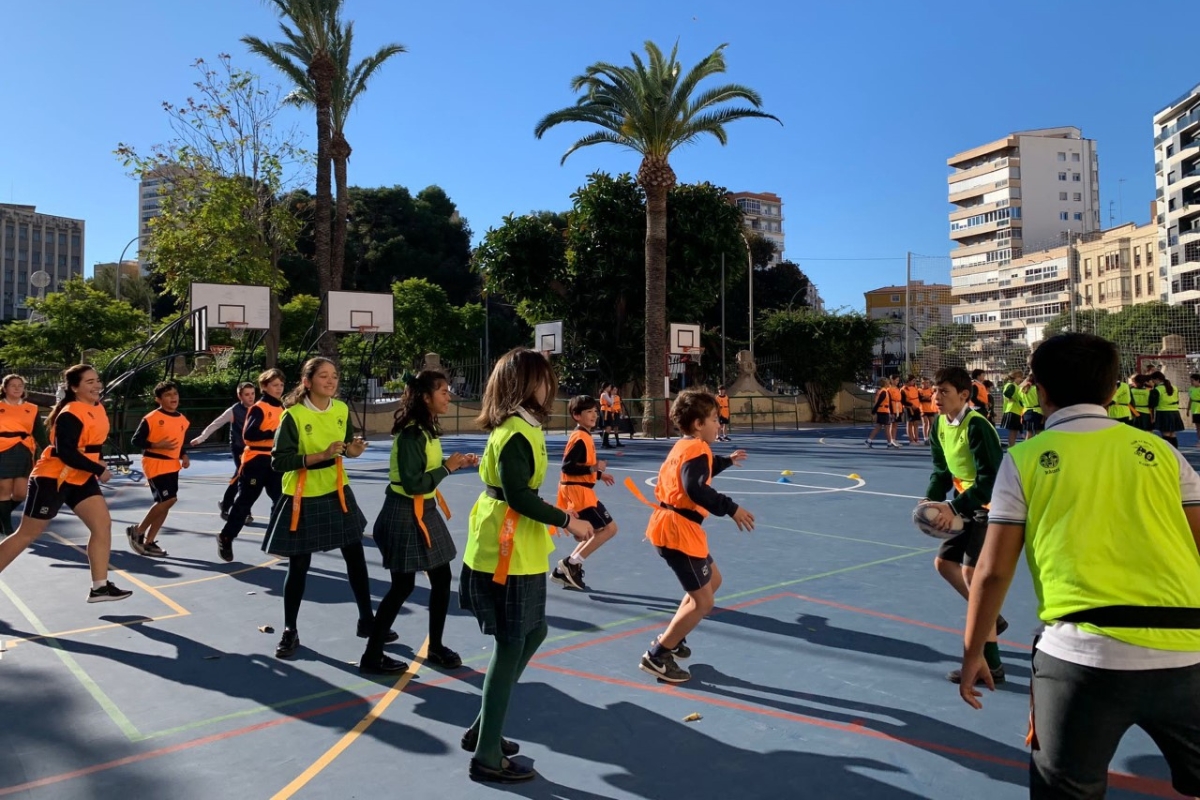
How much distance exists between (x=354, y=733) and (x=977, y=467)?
139 inches

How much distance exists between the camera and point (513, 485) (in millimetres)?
3514

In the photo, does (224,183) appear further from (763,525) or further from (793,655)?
(793,655)

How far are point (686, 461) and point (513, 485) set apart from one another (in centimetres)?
157

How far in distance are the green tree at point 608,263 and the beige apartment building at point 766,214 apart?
8561 cm

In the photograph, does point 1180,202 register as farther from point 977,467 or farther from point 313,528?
point 313,528

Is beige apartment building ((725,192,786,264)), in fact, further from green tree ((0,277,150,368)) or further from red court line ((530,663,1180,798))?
red court line ((530,663,1180,798))

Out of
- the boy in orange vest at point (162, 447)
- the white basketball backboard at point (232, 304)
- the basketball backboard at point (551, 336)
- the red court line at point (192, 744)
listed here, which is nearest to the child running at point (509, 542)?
the red court line at point (192, 744)

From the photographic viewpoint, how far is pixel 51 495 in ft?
20.3

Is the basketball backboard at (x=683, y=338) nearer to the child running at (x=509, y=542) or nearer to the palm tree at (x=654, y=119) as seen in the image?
the palm tree at (x=654, y=119)

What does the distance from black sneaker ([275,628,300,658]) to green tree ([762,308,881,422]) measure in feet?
104

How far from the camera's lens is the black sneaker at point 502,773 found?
349cm

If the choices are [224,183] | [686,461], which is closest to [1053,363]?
[686,461]

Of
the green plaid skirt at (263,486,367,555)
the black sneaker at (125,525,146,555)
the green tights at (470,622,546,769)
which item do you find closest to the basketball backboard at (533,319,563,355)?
the black sneaker at (125,525,146,555)

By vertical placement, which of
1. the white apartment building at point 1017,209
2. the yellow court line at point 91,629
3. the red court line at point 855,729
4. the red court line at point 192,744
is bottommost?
the red court line at point 192,744
